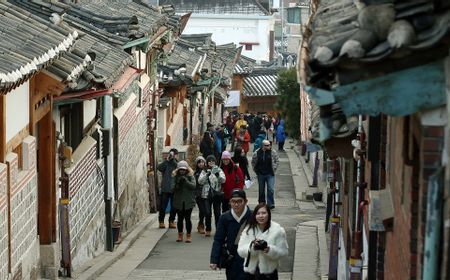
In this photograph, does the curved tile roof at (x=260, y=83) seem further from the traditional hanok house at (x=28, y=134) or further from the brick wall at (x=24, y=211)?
the brick wall at (x=24, y=211)

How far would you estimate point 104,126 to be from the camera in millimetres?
21031

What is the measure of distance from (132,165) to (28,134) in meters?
10.6

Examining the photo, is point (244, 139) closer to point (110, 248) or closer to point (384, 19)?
point (110, 248)

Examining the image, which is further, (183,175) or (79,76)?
(183,175)

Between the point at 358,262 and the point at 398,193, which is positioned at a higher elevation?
the point at 398,193

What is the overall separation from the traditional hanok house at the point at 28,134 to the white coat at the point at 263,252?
251cm

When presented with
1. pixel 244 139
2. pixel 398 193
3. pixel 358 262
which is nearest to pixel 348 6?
pixel 398 193

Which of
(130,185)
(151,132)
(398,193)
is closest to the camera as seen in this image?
(398,193)

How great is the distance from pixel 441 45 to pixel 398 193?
9.83ft

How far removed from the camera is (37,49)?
12656 millimetres

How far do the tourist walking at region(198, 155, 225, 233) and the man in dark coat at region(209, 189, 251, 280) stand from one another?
8863 millimetres

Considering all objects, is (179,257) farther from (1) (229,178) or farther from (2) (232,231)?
(2) (232,231)

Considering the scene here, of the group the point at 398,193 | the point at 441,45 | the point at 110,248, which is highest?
the point at 441,45

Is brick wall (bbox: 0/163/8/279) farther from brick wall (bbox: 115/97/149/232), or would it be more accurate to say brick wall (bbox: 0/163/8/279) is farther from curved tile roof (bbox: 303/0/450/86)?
brick wall (bbox: 115/97/149/232)
